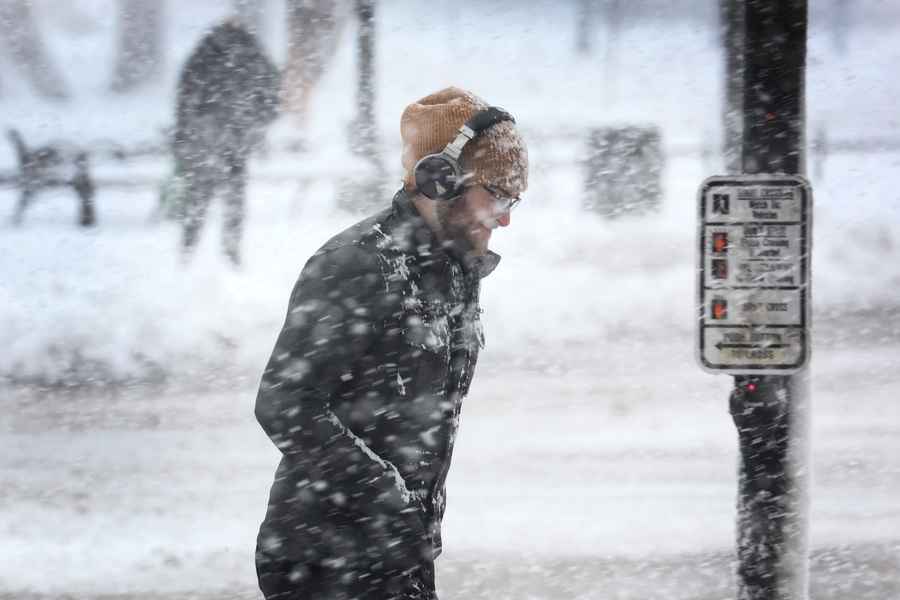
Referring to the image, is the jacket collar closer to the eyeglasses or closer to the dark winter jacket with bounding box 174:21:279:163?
the eyeglasses

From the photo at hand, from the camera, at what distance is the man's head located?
90.4 inches

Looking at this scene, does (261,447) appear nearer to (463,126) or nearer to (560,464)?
(560,464)

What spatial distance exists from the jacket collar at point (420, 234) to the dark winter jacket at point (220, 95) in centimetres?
870

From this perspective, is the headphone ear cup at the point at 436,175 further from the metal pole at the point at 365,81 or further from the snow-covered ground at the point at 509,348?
the metal pole at the point at 365,81

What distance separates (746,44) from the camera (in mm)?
2863

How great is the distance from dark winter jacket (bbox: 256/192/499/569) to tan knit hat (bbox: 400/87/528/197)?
7.7 inches

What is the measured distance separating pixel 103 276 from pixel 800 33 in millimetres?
8062

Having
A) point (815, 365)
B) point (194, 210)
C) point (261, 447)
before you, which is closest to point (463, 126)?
point (261, 447)

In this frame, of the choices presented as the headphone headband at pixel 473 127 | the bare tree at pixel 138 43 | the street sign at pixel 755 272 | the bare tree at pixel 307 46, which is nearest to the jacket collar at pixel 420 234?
the headphone headband at pixel 473 127

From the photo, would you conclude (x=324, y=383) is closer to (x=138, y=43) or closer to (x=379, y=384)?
(x=379, y=384)

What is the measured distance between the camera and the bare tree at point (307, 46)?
11164mm

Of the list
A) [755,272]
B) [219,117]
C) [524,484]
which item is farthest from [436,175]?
[219,117]

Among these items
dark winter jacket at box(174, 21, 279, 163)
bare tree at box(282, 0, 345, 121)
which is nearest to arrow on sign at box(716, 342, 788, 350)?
dark winter jacket at box(174, 21, 279, 163)

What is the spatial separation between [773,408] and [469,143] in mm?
1184
